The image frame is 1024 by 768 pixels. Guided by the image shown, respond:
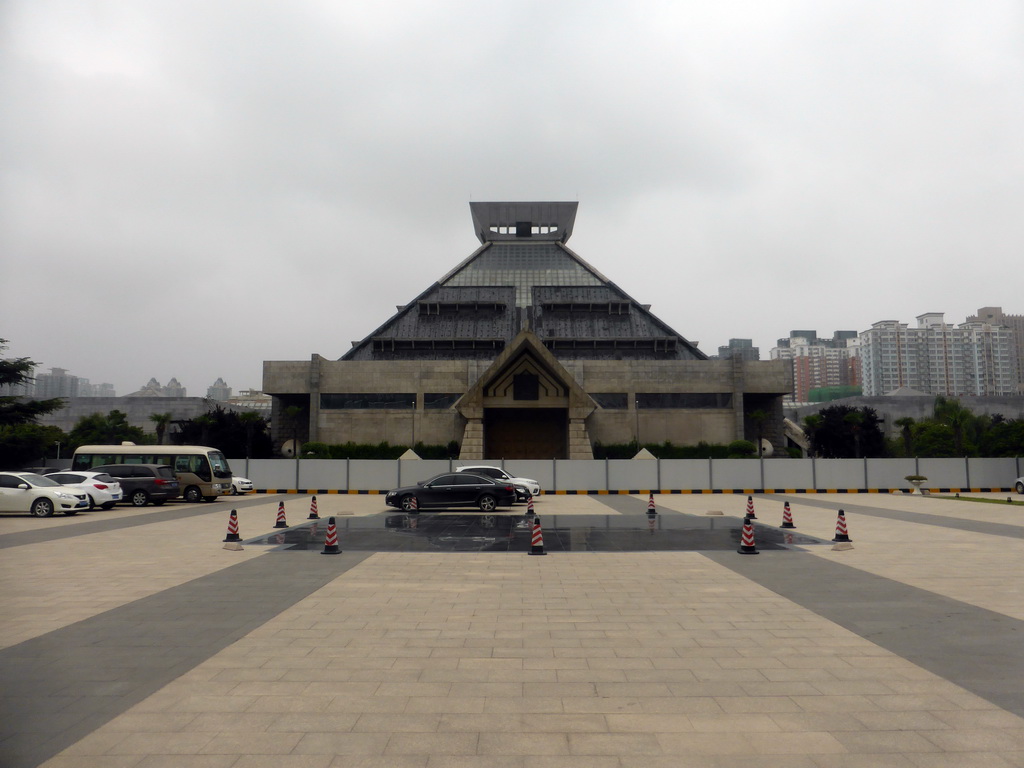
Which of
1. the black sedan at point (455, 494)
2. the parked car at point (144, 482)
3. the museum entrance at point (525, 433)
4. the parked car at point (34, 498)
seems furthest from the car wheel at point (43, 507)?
the museum entrance at point (525, 433)

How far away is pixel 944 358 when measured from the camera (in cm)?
15650

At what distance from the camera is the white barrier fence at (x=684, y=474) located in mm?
38906

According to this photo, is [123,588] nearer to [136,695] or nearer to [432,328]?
[136,695]

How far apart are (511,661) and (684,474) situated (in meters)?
32.8

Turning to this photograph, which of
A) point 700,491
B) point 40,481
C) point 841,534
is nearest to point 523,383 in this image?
point 700,491

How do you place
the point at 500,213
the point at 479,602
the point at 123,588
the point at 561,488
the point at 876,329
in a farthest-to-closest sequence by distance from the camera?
the point at 876,329 → the point at 500,213 → the point at 561,488 → the point at 123,588 → the point at 479,602

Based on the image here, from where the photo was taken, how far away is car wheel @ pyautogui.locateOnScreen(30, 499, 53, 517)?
24812mm

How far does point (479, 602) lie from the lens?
→ 11.2 m

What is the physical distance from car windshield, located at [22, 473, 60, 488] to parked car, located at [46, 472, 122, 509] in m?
0.78

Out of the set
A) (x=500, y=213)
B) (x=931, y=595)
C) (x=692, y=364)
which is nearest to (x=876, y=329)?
(x=500, y=213)

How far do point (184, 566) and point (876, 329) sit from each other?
175867 mm

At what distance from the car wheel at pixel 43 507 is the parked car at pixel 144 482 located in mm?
4634

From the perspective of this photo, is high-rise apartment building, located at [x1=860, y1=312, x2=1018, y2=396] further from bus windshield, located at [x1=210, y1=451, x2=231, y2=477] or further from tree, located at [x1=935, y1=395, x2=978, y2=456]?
bus windshield, located at [x1=210, y1=451, x2=231, y2=477]

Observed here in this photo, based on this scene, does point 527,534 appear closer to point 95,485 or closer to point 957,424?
point 95,485
